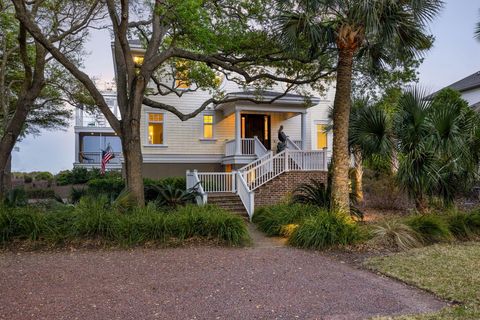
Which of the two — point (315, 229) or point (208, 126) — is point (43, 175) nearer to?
point (208, 126)

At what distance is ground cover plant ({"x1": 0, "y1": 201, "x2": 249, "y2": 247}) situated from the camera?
8414 mm

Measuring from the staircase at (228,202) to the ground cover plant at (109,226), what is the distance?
14.5ft

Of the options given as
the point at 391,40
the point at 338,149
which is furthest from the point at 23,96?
the point at 391,40

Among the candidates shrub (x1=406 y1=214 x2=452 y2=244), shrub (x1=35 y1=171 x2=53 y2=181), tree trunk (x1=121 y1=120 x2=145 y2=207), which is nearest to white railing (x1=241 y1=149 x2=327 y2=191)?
tree trunk (x1=121 y1=120 x2=145 y2=207)

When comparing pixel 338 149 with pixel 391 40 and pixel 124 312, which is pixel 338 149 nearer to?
pixel 391 40

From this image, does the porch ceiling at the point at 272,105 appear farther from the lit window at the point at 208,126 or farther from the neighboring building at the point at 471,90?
the neighboring building at the point at 471,90

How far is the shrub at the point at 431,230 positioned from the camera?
9234mm

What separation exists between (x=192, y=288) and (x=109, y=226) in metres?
3.88

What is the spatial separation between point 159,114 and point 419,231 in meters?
14.7

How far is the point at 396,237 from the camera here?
28.8 ft

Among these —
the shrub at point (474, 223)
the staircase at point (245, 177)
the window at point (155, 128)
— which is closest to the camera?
the shrub at point (474, 223)

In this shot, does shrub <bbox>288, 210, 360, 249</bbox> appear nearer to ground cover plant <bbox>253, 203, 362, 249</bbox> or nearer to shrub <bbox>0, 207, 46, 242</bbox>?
ground cover plant <bbox>253, 203, 362, 249</bbox>

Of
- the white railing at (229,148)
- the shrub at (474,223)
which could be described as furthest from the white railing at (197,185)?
the shrub at (474,223)

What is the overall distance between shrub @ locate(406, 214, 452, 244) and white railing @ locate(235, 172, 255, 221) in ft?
18.2
